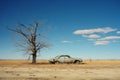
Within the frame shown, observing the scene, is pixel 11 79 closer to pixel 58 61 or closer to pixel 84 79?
pixel 84 79

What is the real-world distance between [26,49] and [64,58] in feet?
20.8

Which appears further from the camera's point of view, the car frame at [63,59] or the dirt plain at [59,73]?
the car frame at [63,59]

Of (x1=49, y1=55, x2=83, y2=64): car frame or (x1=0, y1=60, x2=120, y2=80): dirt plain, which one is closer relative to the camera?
(x1=0, y1=60, x2=120, y2=80): dirt plain

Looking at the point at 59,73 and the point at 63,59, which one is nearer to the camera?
the point at 59,73

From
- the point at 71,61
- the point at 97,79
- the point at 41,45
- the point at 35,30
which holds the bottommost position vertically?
the point at 97,79

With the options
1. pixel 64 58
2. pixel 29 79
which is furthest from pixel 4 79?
pixel 64 58

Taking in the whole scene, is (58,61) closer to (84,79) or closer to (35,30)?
(35,30)

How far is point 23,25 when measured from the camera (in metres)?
37.4

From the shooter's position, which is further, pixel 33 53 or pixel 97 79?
pixel 33 53

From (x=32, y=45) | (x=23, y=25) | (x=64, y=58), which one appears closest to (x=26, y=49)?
(x=32, y=45)

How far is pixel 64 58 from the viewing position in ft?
119

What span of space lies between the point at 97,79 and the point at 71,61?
23.0 m

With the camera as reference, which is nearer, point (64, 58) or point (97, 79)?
point (97, 79)

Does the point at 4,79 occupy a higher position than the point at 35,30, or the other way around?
the point at 35,30
